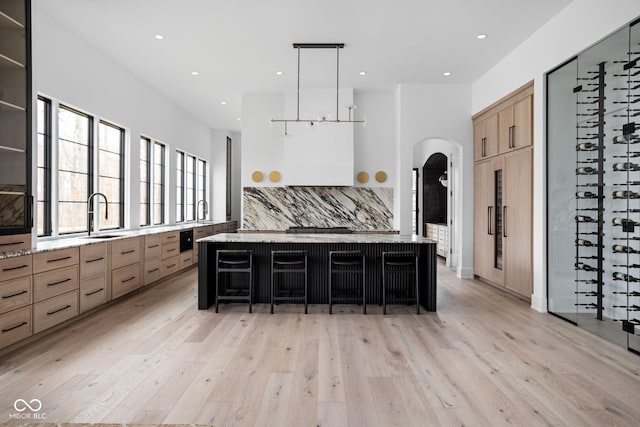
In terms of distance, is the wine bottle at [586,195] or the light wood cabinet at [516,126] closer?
the wine bottle at [586,195]

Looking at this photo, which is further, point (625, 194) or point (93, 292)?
point (93, 292)

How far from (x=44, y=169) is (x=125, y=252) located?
1315 mm

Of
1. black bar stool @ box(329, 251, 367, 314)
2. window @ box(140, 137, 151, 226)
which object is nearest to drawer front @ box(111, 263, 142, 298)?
window @ box(140, 137, 151, 226)

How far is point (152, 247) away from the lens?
5688 millimetres

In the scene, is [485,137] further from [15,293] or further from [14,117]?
[15,293]

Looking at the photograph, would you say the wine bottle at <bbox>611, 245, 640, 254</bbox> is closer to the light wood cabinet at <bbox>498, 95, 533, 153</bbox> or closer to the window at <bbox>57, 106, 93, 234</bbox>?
the light wood cabinet at <bbox>498, 95, 533, 153</bbox>

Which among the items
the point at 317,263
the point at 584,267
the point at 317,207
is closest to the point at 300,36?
the point at 317,263

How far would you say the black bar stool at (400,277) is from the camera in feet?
14.1

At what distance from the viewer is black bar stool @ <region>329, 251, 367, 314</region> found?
4.29 m

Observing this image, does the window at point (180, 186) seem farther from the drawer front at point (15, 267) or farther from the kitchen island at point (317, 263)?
the drawer front at point (15, 267)

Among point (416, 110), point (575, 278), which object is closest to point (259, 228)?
point (416, 110)

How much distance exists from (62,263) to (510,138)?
5505 mm

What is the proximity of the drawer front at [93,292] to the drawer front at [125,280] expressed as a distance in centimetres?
20

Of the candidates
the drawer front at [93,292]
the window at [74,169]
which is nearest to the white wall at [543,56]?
the drawer front at [93,292]
